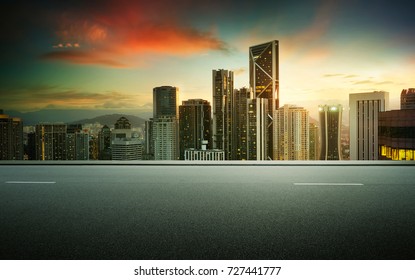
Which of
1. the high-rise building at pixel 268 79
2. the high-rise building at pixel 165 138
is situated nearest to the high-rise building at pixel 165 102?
the high-rise building at pixel 165 138

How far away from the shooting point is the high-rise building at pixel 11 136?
656 inches

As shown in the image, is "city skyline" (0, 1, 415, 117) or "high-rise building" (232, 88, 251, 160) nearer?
"city skyline" (0, 1, 415, 117)

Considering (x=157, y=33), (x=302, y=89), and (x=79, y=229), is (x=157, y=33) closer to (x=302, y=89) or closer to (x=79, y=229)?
(x=302, y=89)

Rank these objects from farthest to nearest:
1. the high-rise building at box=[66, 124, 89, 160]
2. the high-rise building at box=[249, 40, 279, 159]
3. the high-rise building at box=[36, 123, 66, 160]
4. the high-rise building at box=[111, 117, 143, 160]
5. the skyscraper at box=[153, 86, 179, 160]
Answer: the high-rise building at box=[249, 40, 279, 159] → the skyscraper at box=[153, 86, 179, 160] → the high-rise building at box=[36, 123, 66, 160] → the high-rise building at box=[66, 124, 89, 160] → the high-rise building at box=[111, 117, 143, 160]

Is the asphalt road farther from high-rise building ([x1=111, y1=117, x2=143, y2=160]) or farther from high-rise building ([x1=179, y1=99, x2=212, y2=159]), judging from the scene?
high-rise building ([x1=179, y1=99, x2=212, y2=159])

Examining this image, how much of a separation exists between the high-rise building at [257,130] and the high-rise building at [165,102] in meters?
5.37

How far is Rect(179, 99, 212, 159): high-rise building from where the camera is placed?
23281mm

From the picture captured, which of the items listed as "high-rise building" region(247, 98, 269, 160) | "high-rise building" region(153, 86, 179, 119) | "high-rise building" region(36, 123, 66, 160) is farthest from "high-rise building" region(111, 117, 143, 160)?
"high-rise building" region(247, 98, 269, 160)

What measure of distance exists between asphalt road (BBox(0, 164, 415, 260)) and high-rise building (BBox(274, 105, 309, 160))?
15.4 metres

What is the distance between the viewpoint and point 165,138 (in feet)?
64.7

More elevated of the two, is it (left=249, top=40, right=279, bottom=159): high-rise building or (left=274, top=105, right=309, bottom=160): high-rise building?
(left=249, top=40, right=279, bottom=159): high-rise building

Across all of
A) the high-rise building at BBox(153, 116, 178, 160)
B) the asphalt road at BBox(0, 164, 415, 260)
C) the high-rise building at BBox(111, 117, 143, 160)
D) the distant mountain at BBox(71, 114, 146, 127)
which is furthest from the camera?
the high-rise building at BBox(153, 116, 178, 160)

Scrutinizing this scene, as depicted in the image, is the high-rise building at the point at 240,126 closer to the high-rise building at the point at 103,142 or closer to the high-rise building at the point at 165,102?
the high-rise building at the point at 165,102

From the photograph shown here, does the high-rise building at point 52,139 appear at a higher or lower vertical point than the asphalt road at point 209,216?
higher
